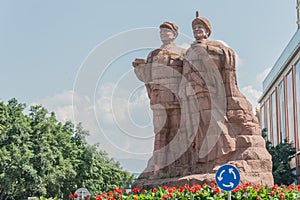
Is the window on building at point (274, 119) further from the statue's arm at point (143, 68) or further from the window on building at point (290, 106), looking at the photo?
the statue's arm at point (143, 68)

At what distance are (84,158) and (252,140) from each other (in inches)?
621

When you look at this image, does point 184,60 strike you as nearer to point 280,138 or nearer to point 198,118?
point 198,118

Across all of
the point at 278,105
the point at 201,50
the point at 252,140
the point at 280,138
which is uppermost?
the point at 278,105

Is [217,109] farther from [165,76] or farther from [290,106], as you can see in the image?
[290,106]

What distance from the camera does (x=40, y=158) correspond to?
2455cm

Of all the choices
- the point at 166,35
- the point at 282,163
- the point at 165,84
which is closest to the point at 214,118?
the point at 165,84

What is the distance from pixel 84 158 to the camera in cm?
2889

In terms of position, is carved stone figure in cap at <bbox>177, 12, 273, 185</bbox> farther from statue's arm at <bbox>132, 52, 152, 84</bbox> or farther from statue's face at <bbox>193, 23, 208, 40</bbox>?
statue's arm at <bbox>132, 52, 152, 84</bbox>

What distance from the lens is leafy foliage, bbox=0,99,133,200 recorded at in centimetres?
2372

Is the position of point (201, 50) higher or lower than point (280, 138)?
lower

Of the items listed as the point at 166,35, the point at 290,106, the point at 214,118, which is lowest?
the point at 214,118

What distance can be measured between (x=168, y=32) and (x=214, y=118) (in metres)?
3.17

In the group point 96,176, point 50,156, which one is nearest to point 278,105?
point 96,176

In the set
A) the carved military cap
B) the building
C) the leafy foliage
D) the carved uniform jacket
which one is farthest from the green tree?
the carved military cap
